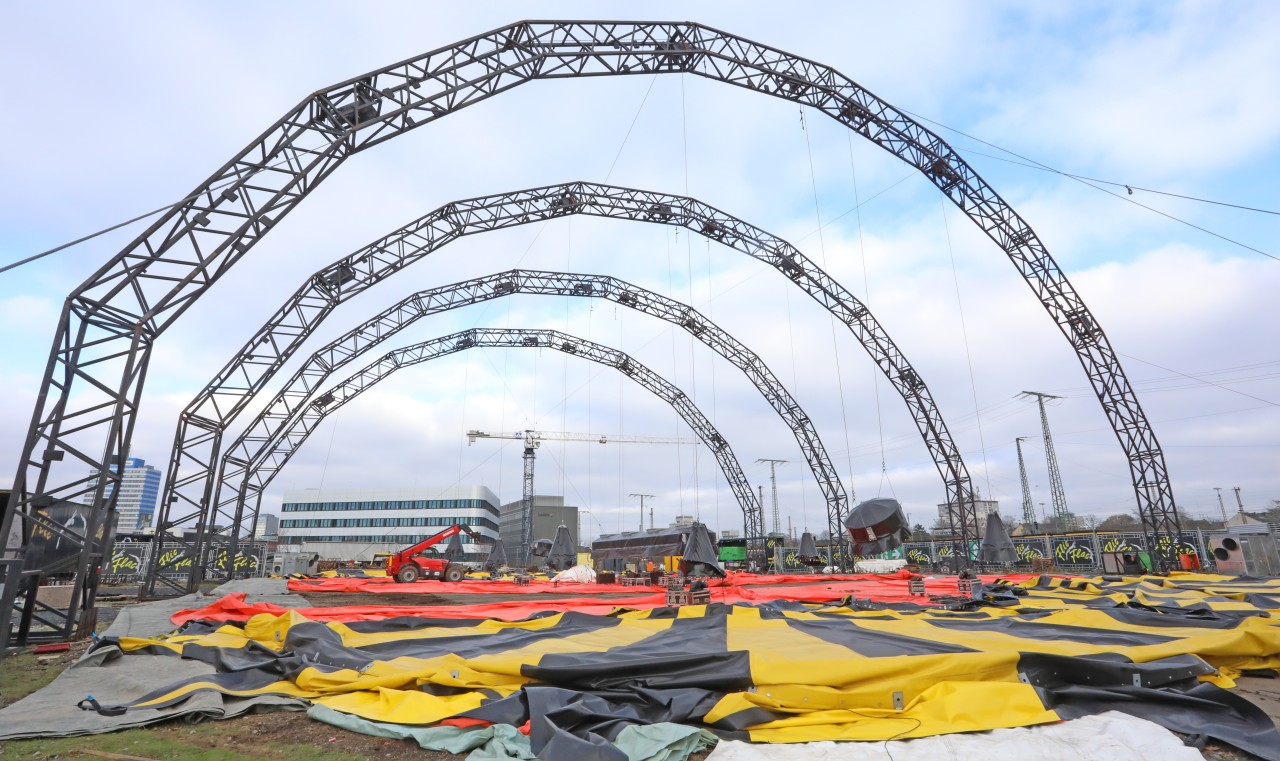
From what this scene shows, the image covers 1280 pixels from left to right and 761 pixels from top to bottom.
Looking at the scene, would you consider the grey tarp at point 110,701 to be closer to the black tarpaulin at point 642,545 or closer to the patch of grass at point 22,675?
the patch of grass at point 22,675

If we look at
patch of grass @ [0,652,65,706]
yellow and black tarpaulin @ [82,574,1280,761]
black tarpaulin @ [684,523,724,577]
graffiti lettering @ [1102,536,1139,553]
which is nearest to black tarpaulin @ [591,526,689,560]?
black tarpaulin @ [684,523,724,577]

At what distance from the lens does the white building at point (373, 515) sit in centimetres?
7112

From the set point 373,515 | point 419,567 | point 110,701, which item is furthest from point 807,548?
point 373,515

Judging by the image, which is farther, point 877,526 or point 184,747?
point 877,526

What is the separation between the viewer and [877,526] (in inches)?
678

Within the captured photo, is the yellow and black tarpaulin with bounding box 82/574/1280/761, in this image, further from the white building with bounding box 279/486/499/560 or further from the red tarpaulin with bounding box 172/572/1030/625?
the white building with bounding box 279/486/499/560

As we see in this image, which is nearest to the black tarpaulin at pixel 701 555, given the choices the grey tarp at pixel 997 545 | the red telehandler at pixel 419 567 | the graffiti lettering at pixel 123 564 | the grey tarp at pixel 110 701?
the grey tarp at pixel 997 545

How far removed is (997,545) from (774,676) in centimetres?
2034

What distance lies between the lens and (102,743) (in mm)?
3803

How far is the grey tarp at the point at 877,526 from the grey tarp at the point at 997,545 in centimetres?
489

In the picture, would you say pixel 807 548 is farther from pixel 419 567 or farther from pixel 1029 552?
pixel 419 567

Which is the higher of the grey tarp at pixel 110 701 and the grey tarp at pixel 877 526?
the grey tarp at pixel 877 526

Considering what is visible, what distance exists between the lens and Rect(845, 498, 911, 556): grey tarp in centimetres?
1720

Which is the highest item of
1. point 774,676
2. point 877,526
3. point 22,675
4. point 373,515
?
point 373,515
